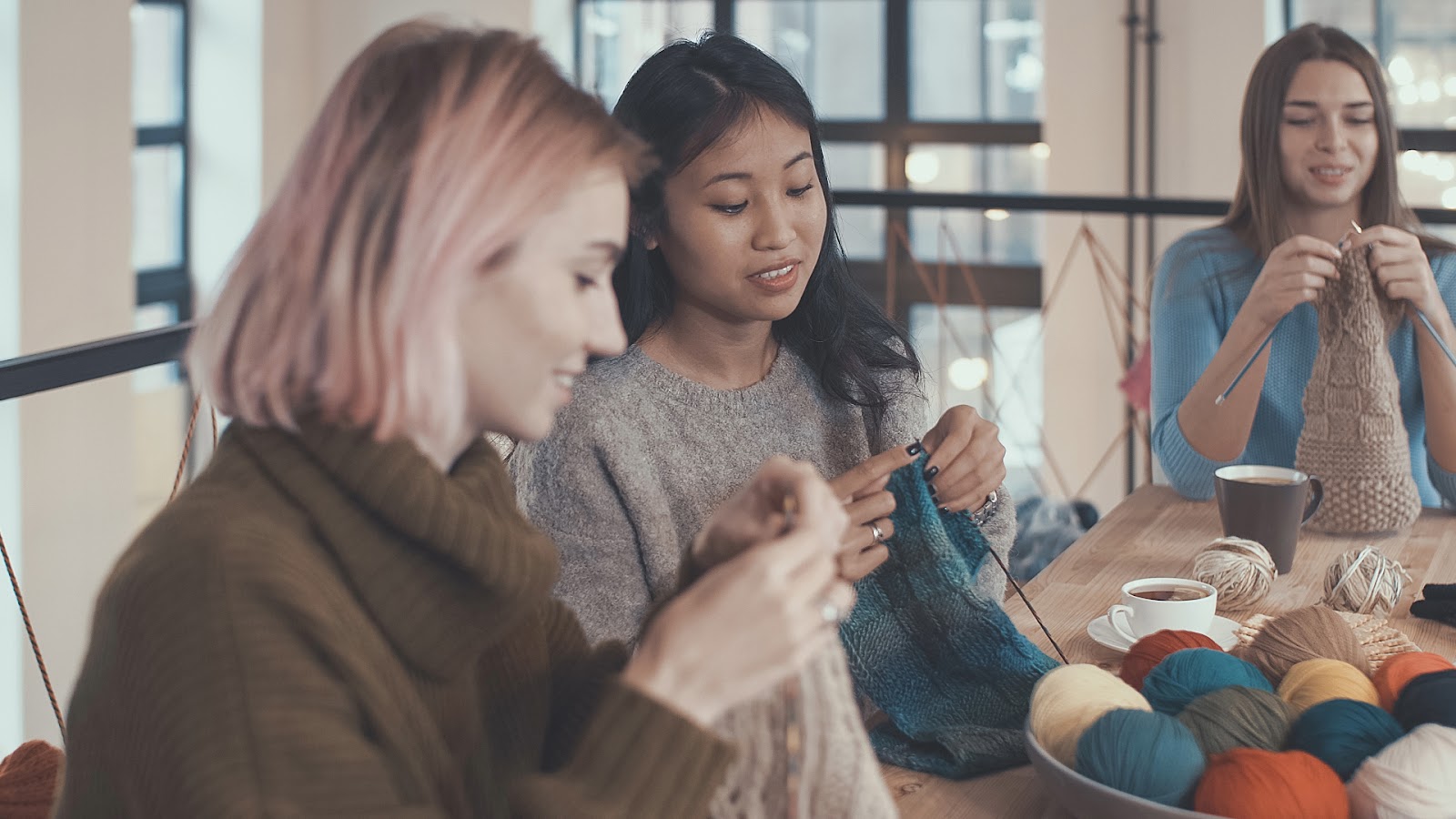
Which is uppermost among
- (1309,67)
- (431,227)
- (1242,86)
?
(1242,86)

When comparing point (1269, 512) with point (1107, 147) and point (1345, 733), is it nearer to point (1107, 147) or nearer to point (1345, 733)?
point (1345, 733)

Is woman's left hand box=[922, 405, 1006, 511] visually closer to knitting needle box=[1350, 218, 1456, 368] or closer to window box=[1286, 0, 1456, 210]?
knitting needle box=[1350, 218, 1456, 368]

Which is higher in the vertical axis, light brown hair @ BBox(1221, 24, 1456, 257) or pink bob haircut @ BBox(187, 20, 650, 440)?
light brown hair @ BBox(1221, 24, 1456, 257)

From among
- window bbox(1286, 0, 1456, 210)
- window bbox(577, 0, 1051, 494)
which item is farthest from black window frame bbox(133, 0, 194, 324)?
window bbox(1286, 0, 1456, 210)

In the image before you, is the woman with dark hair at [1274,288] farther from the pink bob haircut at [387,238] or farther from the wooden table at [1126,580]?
the pink bob haircut at [387,238]

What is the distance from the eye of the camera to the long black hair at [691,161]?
138 centimetres

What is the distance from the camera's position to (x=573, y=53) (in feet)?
Result: 19.6

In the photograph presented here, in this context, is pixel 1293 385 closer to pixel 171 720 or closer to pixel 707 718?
pixel 707 718

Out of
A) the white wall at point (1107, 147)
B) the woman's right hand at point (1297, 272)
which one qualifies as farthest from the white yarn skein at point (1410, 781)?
the white wall at point (1107, 147)

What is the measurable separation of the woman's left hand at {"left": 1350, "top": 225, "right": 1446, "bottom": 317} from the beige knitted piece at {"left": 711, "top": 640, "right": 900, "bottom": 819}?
1144 mm

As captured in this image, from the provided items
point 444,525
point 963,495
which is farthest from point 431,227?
point 963,495

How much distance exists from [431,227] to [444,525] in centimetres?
15

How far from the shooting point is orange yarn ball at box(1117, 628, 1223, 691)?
40.7 inches

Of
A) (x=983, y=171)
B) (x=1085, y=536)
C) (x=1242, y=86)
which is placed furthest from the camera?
(x=983, y=171)
